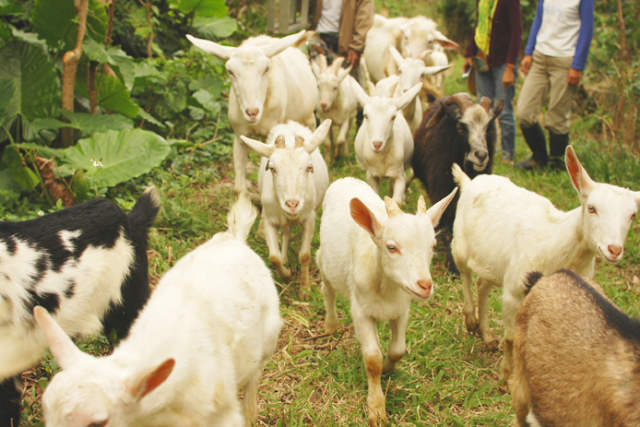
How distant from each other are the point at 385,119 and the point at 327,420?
345 centimetres

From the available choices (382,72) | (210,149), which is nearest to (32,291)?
(210,149)

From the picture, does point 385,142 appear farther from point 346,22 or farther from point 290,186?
point 346,22

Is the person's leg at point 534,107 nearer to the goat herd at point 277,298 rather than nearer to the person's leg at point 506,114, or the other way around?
the person's leg at point 506,114

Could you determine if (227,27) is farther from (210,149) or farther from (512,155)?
(512,155)

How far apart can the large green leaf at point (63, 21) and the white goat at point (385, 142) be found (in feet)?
9.52

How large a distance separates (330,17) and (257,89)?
12.0 feet

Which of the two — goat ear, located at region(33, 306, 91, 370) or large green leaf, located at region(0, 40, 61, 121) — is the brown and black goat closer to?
goat ear, located at region(33, 306, 91, 370)

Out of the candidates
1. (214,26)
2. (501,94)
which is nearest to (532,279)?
(501,94)

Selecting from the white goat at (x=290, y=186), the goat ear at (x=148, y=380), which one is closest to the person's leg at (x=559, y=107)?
the white goat at (x=290, y=186)

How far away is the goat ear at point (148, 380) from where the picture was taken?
88.0 inches

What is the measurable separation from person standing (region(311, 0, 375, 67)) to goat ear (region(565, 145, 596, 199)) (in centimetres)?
551

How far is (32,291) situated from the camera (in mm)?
3146

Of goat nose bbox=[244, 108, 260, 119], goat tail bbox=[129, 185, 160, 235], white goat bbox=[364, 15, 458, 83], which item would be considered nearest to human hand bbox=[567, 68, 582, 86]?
white goat bbox=[364, 15, 458, 83]

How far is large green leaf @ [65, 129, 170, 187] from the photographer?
5.57 m
